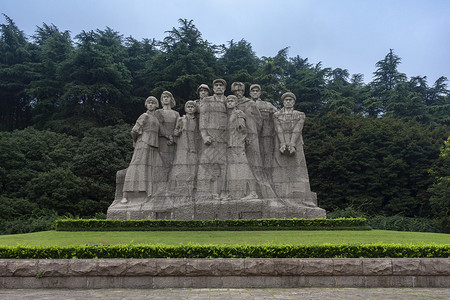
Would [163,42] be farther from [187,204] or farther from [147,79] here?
[187,204]

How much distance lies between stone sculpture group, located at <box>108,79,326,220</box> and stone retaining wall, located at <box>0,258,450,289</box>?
24.8ft

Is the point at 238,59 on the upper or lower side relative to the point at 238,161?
upper

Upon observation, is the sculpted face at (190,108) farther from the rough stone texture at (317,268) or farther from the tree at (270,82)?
the tree at (270,82)

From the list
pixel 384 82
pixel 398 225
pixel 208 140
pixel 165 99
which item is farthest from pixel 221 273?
pixel 384 82

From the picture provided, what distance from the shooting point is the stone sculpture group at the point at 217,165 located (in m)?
14.7

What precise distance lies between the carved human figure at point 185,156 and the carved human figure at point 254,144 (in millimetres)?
2023

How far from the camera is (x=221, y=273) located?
689 cm

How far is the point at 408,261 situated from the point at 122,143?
2144 centimetres

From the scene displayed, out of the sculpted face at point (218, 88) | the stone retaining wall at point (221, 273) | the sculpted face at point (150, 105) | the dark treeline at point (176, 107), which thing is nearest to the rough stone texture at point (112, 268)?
the stone retaining wall at point (221, 273)

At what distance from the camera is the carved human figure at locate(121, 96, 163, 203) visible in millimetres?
15242

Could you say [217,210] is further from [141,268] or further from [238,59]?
[238,59]

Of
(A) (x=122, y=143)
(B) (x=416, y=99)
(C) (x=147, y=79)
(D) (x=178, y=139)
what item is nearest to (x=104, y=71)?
(C) (x=147, y=79)

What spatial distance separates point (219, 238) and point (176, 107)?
66.3 feet

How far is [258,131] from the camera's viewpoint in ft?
53.5
